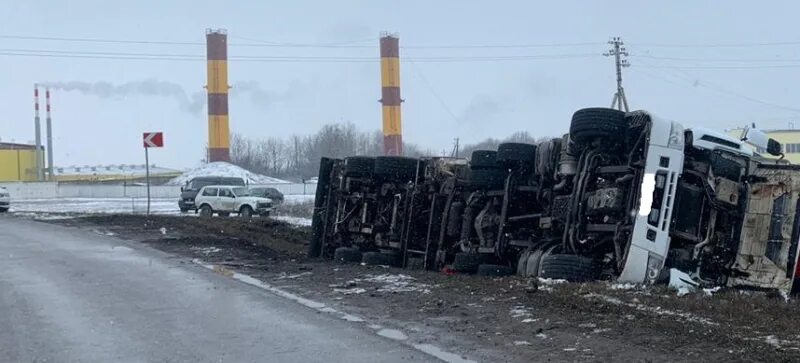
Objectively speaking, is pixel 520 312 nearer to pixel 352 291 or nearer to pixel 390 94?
pixel 352 291

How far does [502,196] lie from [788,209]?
3.84 m

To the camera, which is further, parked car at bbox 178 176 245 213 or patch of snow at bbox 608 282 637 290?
parked car at bbox 178 176 245 213

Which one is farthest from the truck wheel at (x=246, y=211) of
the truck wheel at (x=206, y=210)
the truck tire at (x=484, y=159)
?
the truck tire at (x=484, y=159)

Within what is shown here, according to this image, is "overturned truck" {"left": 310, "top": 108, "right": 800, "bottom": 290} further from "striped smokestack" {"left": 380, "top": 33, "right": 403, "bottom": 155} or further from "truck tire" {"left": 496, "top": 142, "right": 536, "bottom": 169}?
"striped smokestack" {"left": 380, "top": 33, "right": 403, "bottom": 155}

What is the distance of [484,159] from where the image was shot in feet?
40.3

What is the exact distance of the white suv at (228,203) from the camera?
3462 cm

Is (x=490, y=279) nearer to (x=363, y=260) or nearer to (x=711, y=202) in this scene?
(x=711, y=202)

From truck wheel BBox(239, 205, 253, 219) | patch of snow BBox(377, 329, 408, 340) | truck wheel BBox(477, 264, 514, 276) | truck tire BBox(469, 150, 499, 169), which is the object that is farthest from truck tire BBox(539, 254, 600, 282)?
truck wheel BBox(239, 205, 253, 219)

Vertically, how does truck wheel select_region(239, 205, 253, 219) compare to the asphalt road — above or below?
below

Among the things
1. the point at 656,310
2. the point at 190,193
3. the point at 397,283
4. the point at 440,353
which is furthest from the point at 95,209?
the point at 440,353

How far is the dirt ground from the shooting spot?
6.40 meters

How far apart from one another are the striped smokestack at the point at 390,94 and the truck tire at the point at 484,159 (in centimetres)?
5386

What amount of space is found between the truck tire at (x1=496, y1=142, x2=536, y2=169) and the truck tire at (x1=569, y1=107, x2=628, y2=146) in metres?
1.76

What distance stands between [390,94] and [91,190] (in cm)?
2248
